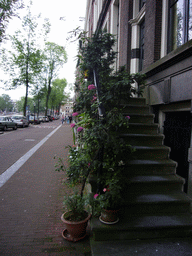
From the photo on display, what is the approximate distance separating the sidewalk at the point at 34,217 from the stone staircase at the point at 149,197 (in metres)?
0.61

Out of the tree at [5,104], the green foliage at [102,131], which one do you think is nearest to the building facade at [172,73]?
the green foliage at [102,131]

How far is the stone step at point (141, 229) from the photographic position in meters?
2.89

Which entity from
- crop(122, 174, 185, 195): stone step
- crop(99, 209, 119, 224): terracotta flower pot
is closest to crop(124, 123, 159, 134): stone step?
crop(122, 174, 185, 195): stone step

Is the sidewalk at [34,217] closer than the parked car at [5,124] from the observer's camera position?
Yes

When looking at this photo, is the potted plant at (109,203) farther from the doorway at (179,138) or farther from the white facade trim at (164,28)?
the white facade trim at (164,28)

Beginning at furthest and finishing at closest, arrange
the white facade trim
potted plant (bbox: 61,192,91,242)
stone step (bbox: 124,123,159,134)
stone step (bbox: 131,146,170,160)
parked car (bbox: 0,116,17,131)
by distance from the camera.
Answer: parked car (bbox: 0,116,17,131) < the white facade trim < stone step (bbox: 124,123,159,134) < stone step (bbox: 131,146,170,160) < potted plant (bbox: 61,192,91,242)

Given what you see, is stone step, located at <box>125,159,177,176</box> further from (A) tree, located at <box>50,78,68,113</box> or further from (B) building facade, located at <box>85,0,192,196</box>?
(A) tree, located at <box>50,78,68,113</box>

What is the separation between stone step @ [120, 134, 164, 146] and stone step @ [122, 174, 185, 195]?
900 mm

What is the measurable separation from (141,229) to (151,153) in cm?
169

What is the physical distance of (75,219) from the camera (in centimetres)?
301

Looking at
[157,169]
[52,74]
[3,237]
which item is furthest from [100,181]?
[52,74]

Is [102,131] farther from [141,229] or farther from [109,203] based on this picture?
[141,229]

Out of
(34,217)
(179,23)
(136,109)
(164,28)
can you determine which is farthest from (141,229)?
(164,28)

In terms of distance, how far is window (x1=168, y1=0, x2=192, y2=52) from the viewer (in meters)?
4.35
